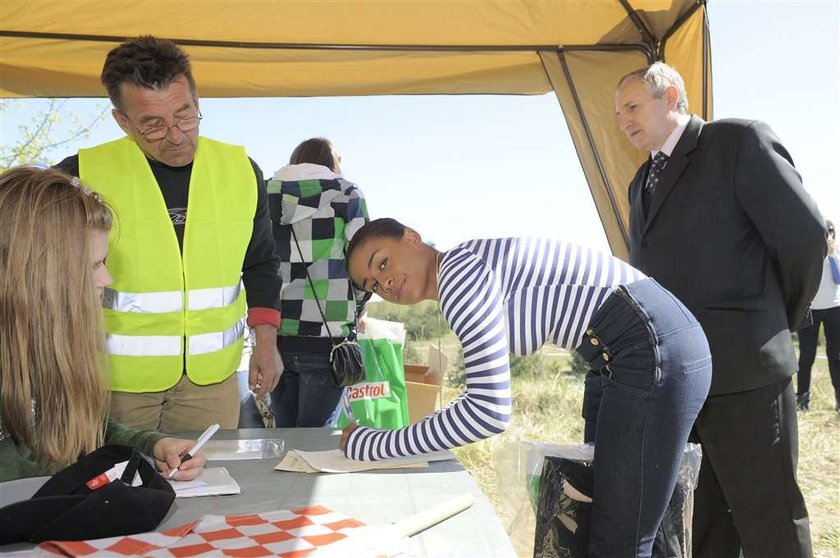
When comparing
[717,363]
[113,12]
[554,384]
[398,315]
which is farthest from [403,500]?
[398,315]

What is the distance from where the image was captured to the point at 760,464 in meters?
2.13

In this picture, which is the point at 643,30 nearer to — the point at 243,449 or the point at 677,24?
the point at 677,24

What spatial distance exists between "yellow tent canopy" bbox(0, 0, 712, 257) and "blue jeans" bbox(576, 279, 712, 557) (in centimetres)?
171

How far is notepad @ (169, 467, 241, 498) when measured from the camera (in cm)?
140

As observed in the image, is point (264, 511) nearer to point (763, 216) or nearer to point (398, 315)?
point (763, 216)

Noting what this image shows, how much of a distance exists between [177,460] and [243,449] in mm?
278

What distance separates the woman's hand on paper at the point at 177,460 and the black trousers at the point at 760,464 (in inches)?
57.2

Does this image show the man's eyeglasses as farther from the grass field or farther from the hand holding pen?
the grass field

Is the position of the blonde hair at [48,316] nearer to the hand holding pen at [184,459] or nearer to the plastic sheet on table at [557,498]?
the hand holding pen at [184,459]

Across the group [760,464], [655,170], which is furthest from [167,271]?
[760,464]

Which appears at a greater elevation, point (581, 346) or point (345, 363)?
point (581, 346)

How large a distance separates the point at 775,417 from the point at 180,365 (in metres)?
1.62

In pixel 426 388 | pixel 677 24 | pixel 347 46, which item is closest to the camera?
pixel 677 24

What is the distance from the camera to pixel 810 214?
212cm
